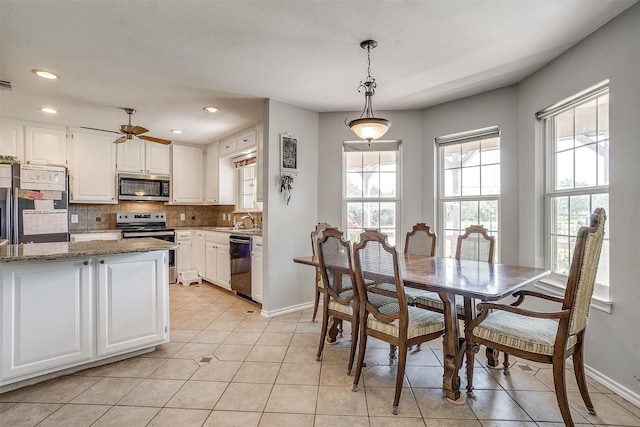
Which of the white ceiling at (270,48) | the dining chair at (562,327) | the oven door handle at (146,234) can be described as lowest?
the dining chair at (562,327)

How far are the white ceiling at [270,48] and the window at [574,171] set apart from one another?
1.60 ft

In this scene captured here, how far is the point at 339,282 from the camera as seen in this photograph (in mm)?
2381

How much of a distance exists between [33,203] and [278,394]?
3882mm

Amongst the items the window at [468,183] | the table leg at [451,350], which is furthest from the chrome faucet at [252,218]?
the table leg at [451,350]

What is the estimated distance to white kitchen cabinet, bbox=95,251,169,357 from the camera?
234 cm

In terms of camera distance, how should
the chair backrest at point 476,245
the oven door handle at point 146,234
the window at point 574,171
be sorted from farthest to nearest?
the oven door handle at point 146,234 < the chair backrest at point 476,245 < the window at point 574,171

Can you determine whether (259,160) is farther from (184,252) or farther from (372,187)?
(184,252)

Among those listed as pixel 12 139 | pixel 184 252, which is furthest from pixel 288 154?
pixel 12 139

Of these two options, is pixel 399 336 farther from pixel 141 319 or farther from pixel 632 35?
pixel 632 35

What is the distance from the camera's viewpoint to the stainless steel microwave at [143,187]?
4.83 metres

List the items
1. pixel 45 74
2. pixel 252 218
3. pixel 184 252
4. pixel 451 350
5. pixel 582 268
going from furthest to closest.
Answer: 1. pixel 184 252
2. pixel 252 218
3. pixel 45 74
4. pixel 451 350
5. pixel 582 268

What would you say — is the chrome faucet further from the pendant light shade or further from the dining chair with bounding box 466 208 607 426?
the dining chair with bounding box 466 208 607 426

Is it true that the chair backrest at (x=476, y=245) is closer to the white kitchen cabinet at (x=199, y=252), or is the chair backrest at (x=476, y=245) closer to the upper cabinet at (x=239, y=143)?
the upper cabinet at (x=239, y=143)

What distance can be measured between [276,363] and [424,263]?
55.8 inches
